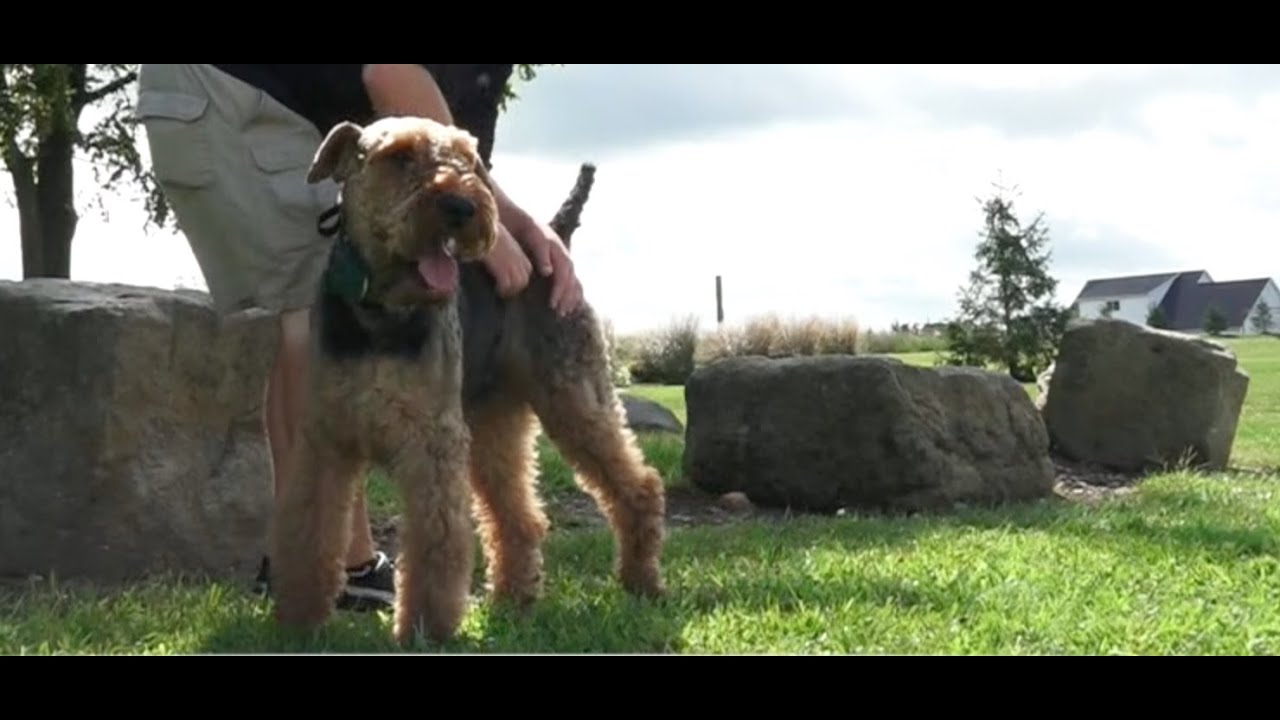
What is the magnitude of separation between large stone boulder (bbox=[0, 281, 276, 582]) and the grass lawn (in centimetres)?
38

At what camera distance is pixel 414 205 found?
317 cm

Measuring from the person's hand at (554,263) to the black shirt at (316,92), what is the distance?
570 mm

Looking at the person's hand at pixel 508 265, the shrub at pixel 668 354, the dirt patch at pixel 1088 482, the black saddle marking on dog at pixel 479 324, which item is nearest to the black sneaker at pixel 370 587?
the black saddle marking on dog at pixel 479 324

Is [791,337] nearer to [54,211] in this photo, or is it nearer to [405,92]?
[54,211]

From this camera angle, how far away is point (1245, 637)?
3.73 m

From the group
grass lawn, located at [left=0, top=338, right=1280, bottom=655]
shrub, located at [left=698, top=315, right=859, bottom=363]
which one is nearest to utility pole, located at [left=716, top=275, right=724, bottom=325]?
A: shrub, located at [left=698, top=315, right=859, bottom=363]

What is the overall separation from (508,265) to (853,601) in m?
1.39

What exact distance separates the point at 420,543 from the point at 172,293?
259cm

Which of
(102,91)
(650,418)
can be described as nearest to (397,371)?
(650,418)

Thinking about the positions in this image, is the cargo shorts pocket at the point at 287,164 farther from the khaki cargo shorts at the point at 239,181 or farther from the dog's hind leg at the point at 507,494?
the dog's hind leg at the point at 507,494
